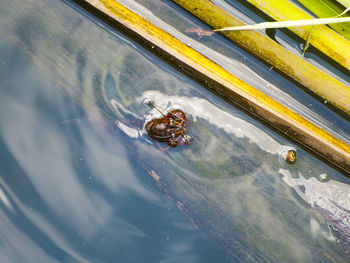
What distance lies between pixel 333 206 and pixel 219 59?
1287 mm

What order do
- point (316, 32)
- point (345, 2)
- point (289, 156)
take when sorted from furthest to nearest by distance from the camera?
point (289, 156) < point (316, 32) < point (345, 2)

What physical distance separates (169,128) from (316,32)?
1.11m

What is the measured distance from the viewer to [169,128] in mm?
1974

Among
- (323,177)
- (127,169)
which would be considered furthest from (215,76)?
(323,177)

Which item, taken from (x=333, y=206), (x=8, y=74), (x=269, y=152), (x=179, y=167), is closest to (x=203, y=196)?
(x=179, y=167)

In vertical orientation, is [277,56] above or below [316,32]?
below

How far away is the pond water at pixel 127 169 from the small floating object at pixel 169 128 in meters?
0.05

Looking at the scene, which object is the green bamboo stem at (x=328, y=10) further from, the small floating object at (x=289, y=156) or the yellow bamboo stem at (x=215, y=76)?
the small floating object at (x=289, y=156)

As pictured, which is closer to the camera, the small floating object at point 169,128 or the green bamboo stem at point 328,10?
the green bamboo stem at point 328,10

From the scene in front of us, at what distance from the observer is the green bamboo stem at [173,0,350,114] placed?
1947mm

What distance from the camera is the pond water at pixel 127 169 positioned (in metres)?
2.03

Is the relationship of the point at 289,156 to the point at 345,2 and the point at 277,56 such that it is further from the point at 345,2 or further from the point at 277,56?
the point at 345,2

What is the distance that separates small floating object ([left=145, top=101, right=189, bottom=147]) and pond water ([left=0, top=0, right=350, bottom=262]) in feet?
0.16

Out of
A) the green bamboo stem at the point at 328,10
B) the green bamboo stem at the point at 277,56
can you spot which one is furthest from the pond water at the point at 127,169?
the green bamboo stem at the point at 328,10
